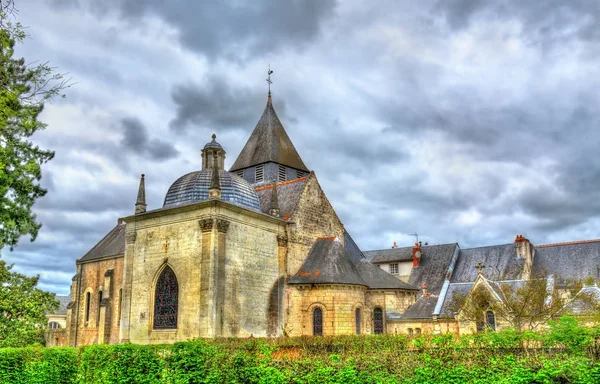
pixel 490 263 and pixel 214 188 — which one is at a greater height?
pixel 214 188

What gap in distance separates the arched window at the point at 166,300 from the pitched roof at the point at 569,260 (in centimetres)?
2787

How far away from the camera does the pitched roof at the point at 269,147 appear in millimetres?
37531

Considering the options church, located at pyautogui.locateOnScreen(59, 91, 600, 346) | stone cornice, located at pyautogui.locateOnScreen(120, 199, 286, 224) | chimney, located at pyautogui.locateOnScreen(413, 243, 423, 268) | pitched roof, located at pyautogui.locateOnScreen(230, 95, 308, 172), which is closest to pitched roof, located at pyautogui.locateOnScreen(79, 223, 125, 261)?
church, located at pyautogui.locateOnScreen(59, 91, 600, 346)

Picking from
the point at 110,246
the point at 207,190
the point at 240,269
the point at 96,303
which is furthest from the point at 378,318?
the point at 110,246

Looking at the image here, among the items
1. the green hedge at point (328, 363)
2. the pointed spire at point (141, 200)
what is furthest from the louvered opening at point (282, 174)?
the green hedge at point (328, 363)

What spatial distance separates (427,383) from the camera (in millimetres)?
12188

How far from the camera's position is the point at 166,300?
2633 centimetres

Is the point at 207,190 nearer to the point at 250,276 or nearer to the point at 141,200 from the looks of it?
the point at 141,200

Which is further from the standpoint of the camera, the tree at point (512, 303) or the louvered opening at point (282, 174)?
the louvered opening at point (282, 174)

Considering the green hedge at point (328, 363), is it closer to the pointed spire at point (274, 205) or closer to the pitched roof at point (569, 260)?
the pointed spire at point (274, 205)

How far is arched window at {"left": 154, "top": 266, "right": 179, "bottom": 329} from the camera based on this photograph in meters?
25.9

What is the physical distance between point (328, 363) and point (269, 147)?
25.4 meters

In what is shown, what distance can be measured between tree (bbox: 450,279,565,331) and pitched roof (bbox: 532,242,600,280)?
834cm

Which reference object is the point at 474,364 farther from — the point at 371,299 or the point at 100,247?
the point at 100,247
